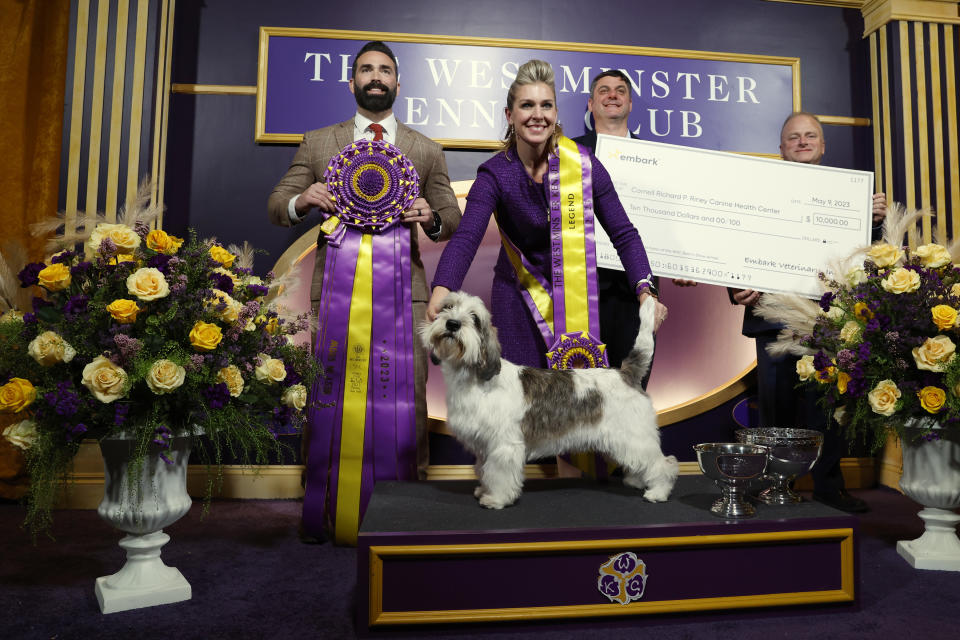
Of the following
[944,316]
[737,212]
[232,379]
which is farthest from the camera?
[737,212]

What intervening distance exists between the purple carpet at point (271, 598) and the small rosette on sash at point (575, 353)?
872 millimetres

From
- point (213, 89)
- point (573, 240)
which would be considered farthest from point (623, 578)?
point (213, 89)

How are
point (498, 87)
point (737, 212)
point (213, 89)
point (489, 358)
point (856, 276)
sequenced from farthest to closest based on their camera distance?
point (498, 87), point (213, 89), point (737, 212), point (856, 276), point (489, 358)

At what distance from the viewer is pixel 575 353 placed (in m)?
2.38

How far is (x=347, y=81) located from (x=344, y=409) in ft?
6.31

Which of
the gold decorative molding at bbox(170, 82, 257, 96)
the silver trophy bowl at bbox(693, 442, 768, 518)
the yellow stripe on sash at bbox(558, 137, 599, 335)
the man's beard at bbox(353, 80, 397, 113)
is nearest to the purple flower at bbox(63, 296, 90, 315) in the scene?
the man's beard at bbox(353, 80, 397, 113)

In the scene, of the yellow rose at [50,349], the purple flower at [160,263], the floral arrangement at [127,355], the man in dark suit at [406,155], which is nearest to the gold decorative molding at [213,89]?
the man in dark suit at [406,155]

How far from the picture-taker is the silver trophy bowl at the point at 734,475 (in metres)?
1.94

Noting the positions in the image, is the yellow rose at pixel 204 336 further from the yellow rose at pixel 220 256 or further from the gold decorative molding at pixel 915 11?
the gold decorative molding at pixel 915 11

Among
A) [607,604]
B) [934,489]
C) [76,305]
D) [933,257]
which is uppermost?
[933,257]

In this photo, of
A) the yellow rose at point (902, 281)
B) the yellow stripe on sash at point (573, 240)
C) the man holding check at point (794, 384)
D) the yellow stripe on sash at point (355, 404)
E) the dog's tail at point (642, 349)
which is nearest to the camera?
the dog's tail at point (642, 349)

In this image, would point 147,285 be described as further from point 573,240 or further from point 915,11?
point 915,11

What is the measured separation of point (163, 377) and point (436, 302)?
0.80 meters

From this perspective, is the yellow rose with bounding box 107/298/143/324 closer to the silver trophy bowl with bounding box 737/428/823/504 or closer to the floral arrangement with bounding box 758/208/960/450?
the silver trophy bowl with bounding box 737/428/823/504
